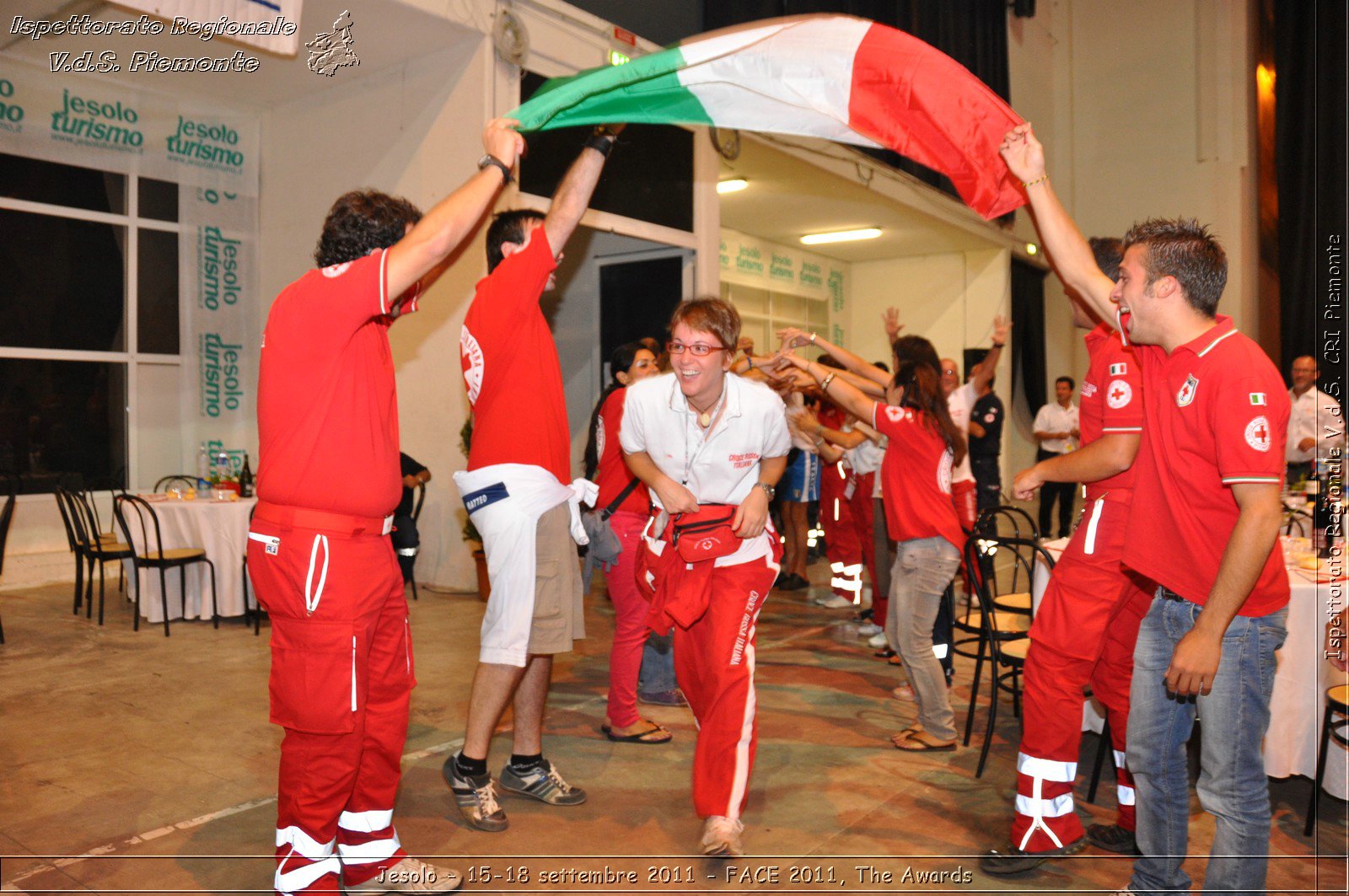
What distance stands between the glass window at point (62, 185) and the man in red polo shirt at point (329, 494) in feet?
25.1

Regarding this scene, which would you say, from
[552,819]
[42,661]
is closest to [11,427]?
[42,661]

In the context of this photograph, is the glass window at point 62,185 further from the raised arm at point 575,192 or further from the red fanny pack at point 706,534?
the red fanny pack at point 706,534

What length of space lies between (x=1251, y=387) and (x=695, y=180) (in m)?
7.89

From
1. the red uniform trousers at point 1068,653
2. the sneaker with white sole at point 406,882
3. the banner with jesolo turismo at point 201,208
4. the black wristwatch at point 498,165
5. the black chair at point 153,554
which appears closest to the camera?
the black wristwatch at point 498,165

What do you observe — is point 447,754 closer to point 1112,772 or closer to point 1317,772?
point 1112,772

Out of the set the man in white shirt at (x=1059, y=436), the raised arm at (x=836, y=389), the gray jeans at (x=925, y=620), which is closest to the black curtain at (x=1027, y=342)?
the man in white shirt at (x=1059, y=436)

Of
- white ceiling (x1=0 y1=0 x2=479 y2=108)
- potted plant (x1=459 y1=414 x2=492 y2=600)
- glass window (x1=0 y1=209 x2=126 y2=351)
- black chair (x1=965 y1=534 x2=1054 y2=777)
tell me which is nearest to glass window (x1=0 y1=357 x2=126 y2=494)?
glass window (x1=0 y1=209 x2=126 y2=351)

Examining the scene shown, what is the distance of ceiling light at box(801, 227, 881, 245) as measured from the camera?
48.9ft

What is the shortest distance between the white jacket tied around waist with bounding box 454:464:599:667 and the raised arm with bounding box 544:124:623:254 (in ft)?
2.64

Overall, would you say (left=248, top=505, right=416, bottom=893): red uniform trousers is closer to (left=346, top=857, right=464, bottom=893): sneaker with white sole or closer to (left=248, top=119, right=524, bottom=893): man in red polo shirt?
(left=248, top=119, right=524, bottom=893): man in red polo shirt

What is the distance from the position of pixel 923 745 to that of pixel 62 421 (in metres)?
8.18

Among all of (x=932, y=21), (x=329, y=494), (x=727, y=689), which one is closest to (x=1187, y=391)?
(x=727, y=689)

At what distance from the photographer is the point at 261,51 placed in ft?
23.5

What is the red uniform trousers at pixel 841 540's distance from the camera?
23.2ft
